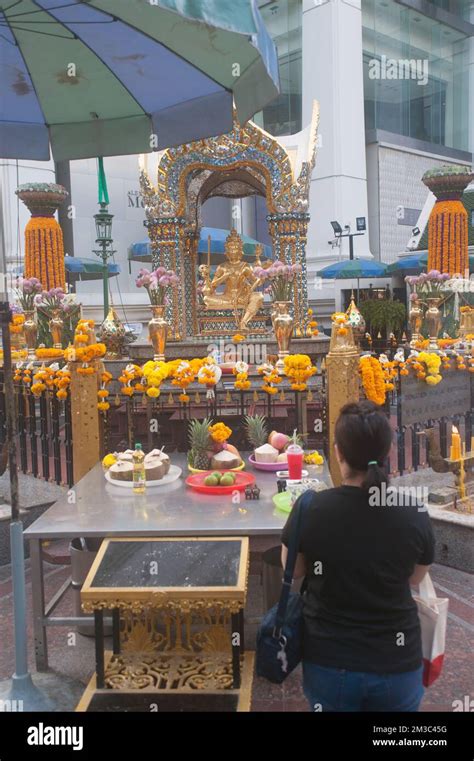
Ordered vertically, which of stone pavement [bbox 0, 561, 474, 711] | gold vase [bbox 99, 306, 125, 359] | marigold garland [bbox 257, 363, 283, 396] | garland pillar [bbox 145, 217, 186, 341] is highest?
garland pillar [bbox 145, 217, 186, 341]

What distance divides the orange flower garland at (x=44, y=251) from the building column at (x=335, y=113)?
9466 millimetres

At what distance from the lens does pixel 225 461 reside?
16.0ft

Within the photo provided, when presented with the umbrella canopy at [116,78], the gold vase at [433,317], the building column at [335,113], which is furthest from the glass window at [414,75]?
the umbrella canopy at [116,78]

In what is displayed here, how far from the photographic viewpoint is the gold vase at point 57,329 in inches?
408

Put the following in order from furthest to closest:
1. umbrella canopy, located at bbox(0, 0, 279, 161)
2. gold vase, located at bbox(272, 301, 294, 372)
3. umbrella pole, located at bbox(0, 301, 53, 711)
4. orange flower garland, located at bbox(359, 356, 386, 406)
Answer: gold vase, located at bbox(272, 301, 294, 372), orange flower garland, located at bbox(359, 356, 386, 406), umbrella canopy, located at bbox(0, 0, 279, 161), umbrella pole, located at bbox(0, 301, 53, 711)

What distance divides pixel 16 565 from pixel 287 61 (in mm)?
27384

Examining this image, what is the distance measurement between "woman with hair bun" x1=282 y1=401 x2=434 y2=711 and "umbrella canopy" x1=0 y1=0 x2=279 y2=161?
8.26 feet

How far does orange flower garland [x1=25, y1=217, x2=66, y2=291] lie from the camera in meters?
13.7

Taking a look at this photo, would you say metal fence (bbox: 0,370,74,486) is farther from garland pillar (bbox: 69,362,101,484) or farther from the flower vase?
the flower vase

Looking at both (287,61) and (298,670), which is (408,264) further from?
(298,670)

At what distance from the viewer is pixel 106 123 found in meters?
5.47

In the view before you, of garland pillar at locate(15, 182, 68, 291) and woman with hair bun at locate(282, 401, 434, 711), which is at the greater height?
garland pillar at locate(15, 182, 68, 291)

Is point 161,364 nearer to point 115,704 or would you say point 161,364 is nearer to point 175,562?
point 175,562

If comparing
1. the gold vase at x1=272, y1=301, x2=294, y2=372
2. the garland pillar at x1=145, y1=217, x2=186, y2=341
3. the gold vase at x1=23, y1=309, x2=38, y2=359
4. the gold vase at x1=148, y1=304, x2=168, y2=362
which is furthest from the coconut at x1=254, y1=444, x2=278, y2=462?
the gold vase at x1=23, y1=309, x2=38, y2=359
